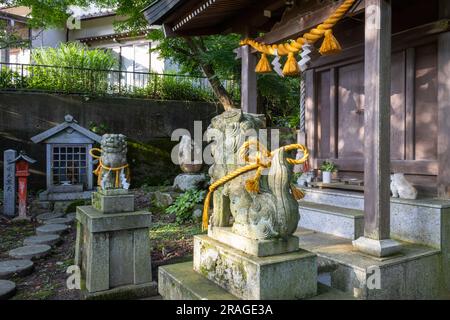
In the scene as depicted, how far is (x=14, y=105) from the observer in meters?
11.7

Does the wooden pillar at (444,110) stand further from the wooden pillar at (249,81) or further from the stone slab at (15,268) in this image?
the stone slab at (15,268)

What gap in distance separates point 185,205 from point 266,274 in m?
6.80

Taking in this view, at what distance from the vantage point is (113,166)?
18.7 feet

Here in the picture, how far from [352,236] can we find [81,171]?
8648 millimetres

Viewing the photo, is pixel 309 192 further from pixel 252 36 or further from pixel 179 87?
pixel 179 87

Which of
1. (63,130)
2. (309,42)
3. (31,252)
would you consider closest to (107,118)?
(63,130)

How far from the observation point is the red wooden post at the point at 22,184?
30.2 ft

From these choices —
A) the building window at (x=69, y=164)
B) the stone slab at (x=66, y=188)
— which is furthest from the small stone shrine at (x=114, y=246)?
the building window at (x=69, y=164)

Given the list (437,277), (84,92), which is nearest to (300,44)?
(437,277)

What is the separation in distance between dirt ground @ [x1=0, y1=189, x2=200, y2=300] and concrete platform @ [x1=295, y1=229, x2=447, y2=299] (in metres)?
3.11

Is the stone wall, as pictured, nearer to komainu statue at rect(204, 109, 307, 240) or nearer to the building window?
the building window

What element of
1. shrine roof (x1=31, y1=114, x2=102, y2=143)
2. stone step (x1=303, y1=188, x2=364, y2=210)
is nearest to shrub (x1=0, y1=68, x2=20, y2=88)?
shrine roof (x1=31, y1=114, x2=102, y2=143)

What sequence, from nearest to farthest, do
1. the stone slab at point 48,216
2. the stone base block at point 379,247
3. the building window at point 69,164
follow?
the stone base block at point 379,247 → the stone slab at point 48,216 → the building window at point 69,164

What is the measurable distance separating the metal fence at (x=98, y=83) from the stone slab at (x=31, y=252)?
7620mm
